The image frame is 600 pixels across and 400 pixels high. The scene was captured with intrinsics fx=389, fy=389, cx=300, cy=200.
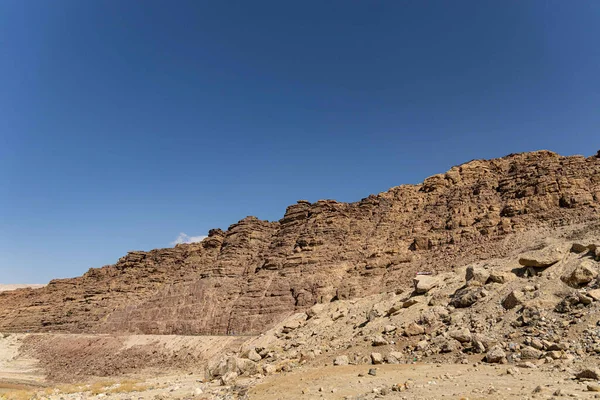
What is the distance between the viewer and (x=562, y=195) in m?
35.8

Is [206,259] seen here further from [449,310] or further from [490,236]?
[449,310]

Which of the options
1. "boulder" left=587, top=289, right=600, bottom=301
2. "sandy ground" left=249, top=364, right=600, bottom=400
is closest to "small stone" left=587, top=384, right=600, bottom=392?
"sandy ground" left=249, top=364, right=600, bottom=400

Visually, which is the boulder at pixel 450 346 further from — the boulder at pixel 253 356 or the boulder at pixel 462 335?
the boulder at pixel 253 356

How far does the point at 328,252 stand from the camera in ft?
143

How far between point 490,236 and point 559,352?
1104 inches

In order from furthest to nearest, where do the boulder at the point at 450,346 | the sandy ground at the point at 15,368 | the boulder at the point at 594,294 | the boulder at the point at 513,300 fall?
1. the sandy ground at the point at 15,368
2. the boulder at the point at 513,300
3. the boulder at the point at 450,346
4. the boulder at the point at 594,294

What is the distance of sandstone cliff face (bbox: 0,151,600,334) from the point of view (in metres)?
36.0

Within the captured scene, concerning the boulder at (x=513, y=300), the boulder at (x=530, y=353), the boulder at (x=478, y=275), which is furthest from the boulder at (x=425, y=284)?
the boulder at (x=530, y=353)

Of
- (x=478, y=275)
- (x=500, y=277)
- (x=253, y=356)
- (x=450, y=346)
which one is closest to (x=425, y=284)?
(x=478, y=275)

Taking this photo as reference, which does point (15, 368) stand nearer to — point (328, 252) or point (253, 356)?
point (328, 252)

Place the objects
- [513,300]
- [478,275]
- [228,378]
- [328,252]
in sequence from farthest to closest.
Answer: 1. [328,252]
2. [478,275]
3. [228,378]
4. [513,300]

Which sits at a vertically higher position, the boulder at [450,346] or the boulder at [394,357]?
the boulder at [450,346]

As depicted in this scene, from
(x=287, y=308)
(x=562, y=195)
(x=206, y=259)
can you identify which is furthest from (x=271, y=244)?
(x=562, y=195)

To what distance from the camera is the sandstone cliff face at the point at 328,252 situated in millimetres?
36031
